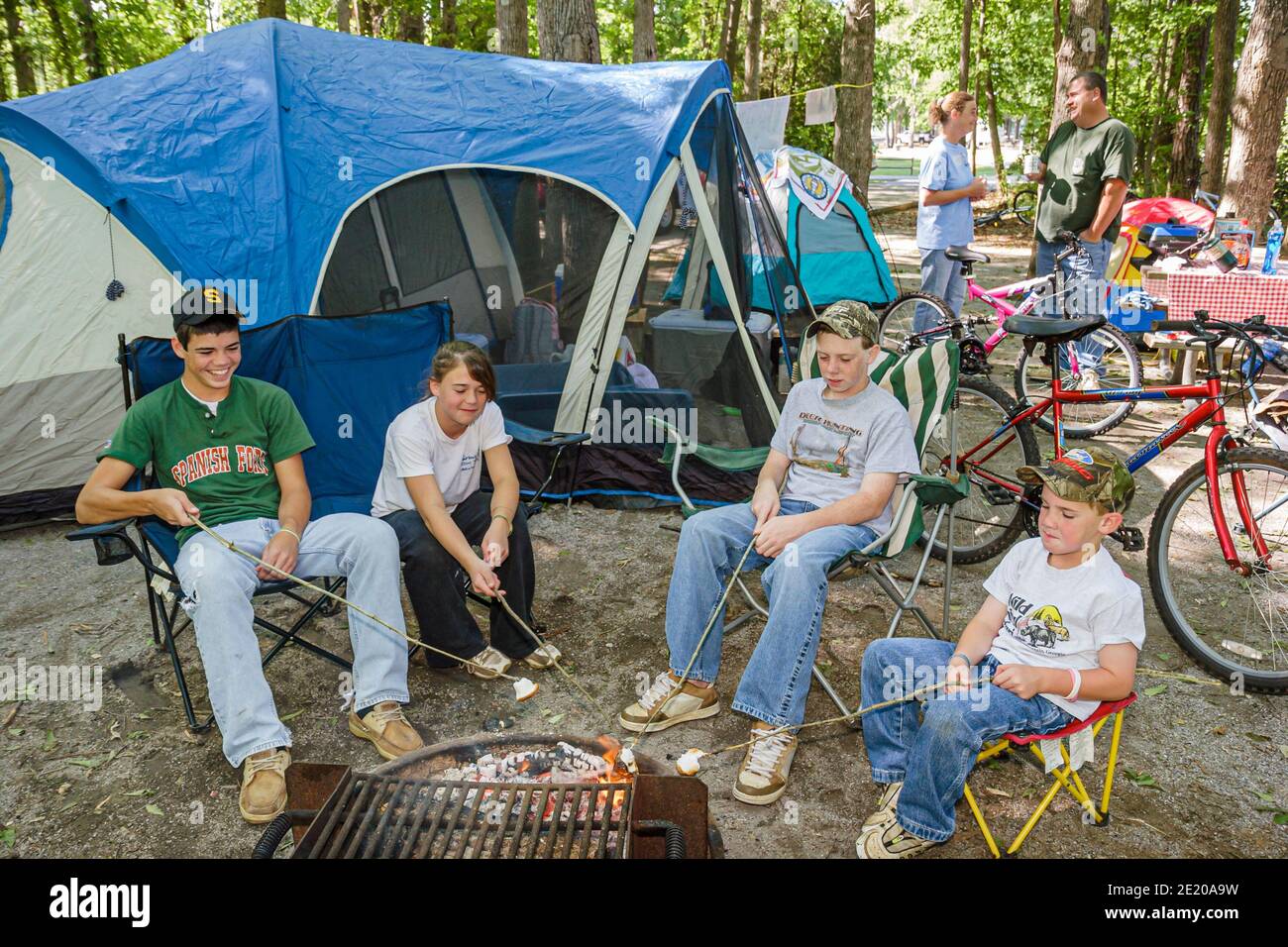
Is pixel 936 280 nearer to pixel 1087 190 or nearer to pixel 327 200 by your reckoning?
pixel 1087 190

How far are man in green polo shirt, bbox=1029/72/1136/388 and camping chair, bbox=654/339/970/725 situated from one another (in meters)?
2.39

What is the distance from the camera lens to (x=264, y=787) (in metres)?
2.67

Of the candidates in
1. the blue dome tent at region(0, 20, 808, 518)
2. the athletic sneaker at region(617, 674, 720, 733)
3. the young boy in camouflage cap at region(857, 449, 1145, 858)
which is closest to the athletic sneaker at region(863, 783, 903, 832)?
the young boy in camouflage cap at region(857, 449, 1145, 858)

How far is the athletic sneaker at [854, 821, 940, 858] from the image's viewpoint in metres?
2.44

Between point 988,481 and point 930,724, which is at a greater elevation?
point 988,481

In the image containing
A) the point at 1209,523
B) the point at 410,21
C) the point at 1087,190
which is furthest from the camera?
the point at 410,21

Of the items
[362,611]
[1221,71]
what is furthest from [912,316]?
[1221,71]

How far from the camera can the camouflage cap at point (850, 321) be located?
119 inches

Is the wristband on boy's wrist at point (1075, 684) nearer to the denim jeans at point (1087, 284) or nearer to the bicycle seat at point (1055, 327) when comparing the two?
the bicycle seat at point (1055, 327)

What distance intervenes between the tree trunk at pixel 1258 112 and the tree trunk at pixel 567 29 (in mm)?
5422

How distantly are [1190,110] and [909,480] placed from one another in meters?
13.0

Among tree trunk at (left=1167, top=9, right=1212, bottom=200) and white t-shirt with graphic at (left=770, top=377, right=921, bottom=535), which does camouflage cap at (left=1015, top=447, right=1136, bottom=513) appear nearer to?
white t-shirt with graphic at (left=770, top=377, right=921, bottom=535)

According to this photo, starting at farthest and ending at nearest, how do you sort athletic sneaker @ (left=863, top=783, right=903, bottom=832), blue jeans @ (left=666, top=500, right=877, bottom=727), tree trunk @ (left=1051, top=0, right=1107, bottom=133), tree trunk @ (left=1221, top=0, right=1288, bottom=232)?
tree trunk @ (left=1051, top=0, right=1107, bottom=133)
tree trunk @ (left=1221, top=0, right=1288, bottom=232)
blue jeans @ (left=666, top=500, right=877, bottom=727)
athletic sneaker @ (left=863, top=783, right=903, bottom=832)
